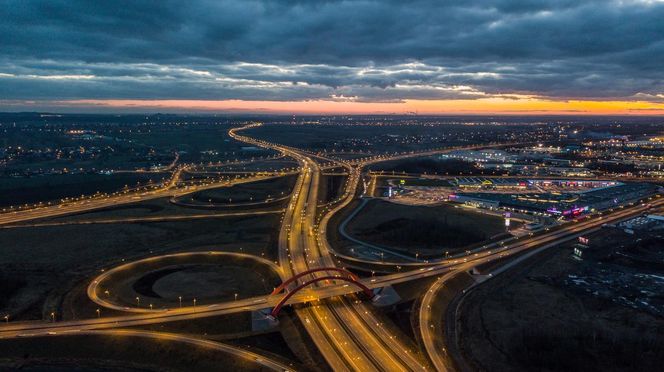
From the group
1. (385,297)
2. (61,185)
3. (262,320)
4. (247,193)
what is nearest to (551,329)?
(385,297)

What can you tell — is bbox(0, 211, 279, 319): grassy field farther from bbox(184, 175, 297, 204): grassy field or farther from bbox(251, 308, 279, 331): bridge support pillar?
bbox(251, 308, 279, 331): bridge support pillar

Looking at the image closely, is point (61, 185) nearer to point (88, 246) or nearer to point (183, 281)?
point (88, 246)

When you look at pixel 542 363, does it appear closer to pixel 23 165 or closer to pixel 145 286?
pixel 145 286

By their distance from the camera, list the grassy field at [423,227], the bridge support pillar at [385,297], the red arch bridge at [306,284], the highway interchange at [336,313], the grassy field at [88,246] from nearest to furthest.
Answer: the highway interchange at [336,313]
the red arch bridge at [306,284]
the bridge support pillar at [385,297]
the grassy field at [88,246]
the grassy field at [423,227]

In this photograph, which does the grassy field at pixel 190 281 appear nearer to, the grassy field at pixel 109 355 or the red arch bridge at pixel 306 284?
the red arch bridge at pixel 306 284

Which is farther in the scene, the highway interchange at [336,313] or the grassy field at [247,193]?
the grassy field at [247,193]

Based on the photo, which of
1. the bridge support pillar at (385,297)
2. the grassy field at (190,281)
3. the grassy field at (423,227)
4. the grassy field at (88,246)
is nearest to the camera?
the bridge support pillar at (385,297)

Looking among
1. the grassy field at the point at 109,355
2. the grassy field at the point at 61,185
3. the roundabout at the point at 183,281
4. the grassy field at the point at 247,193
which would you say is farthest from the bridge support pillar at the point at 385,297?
the grassy field at the point at 61,185
